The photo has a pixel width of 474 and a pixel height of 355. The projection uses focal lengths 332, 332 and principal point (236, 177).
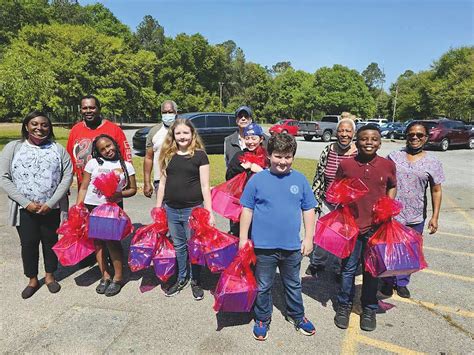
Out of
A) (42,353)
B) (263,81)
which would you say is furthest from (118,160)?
(263,81)

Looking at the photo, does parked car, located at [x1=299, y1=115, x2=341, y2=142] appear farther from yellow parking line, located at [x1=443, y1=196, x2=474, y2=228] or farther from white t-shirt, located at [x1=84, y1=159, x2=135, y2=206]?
white t-shirt, located at [x1=84, y1=159, x2=135, y2=206]

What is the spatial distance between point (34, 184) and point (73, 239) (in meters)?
0.65

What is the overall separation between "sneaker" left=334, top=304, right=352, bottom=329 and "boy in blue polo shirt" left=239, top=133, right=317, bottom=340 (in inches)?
11.5

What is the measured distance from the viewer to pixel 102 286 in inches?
136

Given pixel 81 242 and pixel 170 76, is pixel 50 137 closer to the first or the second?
pixel 81 242

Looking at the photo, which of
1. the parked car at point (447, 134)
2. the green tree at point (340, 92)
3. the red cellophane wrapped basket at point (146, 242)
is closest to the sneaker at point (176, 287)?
the red cellophane wrapped basket at point (146, 242)

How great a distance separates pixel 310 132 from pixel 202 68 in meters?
34.9

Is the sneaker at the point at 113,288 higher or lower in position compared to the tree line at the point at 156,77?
lower

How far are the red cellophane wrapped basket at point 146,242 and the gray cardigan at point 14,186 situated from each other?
88 centimetres

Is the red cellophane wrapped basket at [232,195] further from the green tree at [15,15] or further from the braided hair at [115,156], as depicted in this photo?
the green tree at [15,15]

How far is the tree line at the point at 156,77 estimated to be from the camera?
28328 millimetres

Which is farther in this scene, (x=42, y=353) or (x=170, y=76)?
(x=170, y=76)

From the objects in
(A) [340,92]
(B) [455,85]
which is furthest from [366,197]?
(A) [340,92]

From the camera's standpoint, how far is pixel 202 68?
53.2 metres
